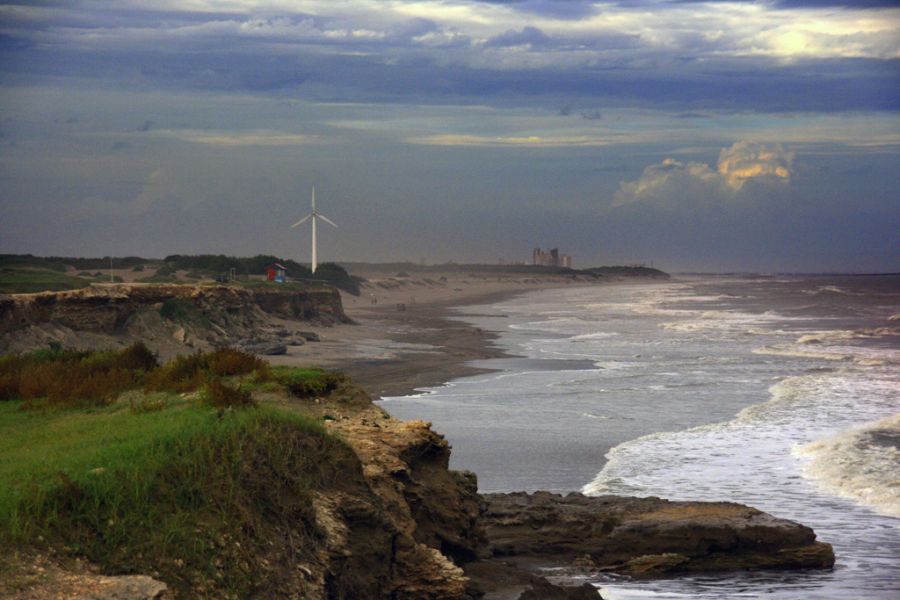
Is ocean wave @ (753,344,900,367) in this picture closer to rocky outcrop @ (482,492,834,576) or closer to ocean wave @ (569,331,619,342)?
ocean wave @ (569,331,619,342)

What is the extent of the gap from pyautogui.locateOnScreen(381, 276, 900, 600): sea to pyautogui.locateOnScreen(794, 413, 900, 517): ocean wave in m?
0.04

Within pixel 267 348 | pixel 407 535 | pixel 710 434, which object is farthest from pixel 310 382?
pixel 267 348

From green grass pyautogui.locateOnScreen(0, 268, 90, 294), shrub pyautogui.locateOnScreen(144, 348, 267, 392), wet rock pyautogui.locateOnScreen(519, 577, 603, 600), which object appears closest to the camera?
wet rock pyautogui.locateOnScreen(519, 577, 603, 600)

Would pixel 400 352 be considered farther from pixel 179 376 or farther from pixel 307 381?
pixel 307 381

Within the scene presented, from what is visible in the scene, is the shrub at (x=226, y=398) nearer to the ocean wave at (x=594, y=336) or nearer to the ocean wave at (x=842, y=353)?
the ocean wave at (x=842, y=353)

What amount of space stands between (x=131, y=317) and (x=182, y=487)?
1482 inches

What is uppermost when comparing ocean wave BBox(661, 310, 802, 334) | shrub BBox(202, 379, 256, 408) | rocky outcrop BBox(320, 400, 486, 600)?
shrub BBox(202, 379, 256, 408)

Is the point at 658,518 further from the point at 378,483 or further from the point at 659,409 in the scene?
the point at 659,409

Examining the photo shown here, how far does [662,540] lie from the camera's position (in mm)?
14555

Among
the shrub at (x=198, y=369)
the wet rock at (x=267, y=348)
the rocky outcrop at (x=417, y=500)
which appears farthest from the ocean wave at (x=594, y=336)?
the rocky outcrop at (x=417, y=500)

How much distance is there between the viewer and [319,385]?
43.0ft

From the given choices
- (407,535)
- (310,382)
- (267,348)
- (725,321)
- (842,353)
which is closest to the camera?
(407,535)

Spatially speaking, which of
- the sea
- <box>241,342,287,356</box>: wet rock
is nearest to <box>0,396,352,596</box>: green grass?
the sea

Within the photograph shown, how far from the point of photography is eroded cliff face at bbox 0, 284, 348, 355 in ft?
131
